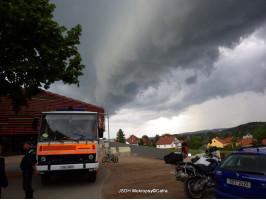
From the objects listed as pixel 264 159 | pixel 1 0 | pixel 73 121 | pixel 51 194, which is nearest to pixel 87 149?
pixel 73 121

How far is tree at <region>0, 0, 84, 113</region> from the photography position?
27.2 feet

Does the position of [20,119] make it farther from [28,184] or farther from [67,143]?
[28,184]

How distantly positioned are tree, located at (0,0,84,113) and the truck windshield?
8.85 ft

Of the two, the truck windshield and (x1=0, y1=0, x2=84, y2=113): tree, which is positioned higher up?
(x1=0, y1=0, x2=84, y2=113): tree

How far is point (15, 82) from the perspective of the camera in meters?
9.94

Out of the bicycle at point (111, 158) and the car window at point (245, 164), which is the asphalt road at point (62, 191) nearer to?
the car window at point (245, 164)

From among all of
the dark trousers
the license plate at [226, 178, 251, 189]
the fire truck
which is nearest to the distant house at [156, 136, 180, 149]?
the fire truck

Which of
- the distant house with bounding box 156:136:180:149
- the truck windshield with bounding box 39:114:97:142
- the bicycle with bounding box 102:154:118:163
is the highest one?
the truck windshield with bounding box 39:114:97:142

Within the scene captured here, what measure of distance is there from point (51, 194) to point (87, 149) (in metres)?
1.87

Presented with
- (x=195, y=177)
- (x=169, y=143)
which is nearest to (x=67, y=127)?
(x=195, y=177)

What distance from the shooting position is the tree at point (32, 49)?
27.2 ft

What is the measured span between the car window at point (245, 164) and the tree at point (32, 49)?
8.36 metres

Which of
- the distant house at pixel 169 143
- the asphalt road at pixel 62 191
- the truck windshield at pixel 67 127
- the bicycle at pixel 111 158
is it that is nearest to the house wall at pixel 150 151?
the bicycle at pixel 111 158

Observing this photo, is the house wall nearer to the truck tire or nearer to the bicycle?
the bicycle
